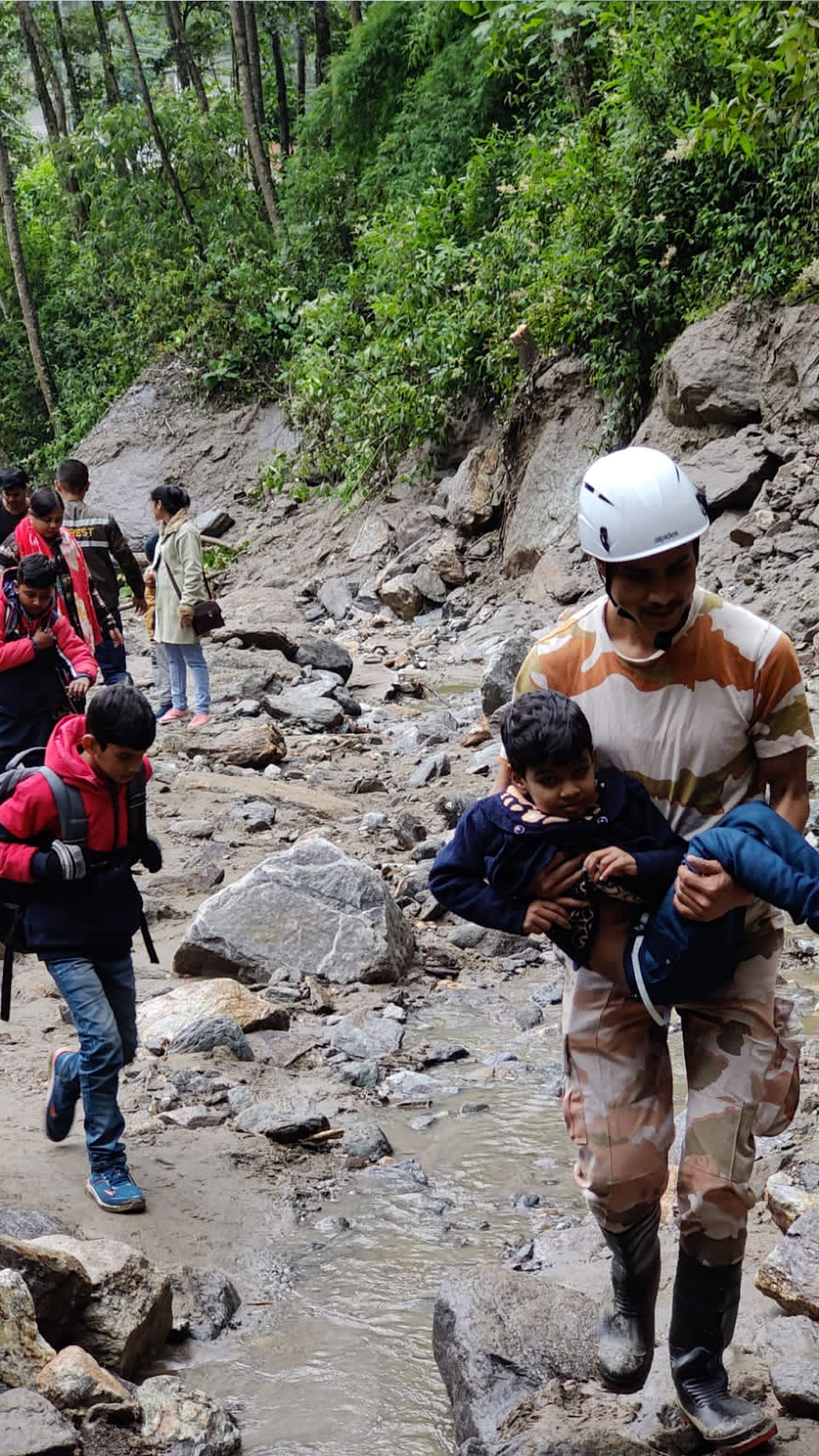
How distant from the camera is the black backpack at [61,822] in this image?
12.9 feet

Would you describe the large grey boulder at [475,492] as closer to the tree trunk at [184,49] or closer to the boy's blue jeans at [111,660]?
the boy's blue jeans at [111,660]

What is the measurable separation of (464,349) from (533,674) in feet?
49.9

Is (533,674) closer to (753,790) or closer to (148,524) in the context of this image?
(753,790)

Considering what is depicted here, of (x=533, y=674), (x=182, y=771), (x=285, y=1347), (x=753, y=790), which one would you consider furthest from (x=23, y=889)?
(x=182, y=771)

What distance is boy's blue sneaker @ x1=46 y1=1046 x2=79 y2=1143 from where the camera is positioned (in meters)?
4.40

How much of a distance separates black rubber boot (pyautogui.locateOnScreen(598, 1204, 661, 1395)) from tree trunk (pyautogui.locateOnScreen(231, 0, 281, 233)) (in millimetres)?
24990

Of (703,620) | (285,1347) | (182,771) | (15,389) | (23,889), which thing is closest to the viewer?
(703,620)

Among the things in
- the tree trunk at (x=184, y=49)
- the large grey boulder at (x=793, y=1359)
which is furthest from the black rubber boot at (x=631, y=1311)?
the tree trunk at (x=184, y=49)

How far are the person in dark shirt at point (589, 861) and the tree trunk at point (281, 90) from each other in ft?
100

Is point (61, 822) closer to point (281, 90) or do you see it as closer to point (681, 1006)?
point (681, 1006)

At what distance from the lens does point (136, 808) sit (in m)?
4.08

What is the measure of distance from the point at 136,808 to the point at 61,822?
233 millimetres

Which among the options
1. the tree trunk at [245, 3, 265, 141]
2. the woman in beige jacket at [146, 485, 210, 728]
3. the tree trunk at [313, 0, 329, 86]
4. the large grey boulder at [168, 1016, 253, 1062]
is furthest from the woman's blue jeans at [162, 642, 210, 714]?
the tree trunk at [313, 0, 329, 86]

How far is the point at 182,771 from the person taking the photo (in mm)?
9664
